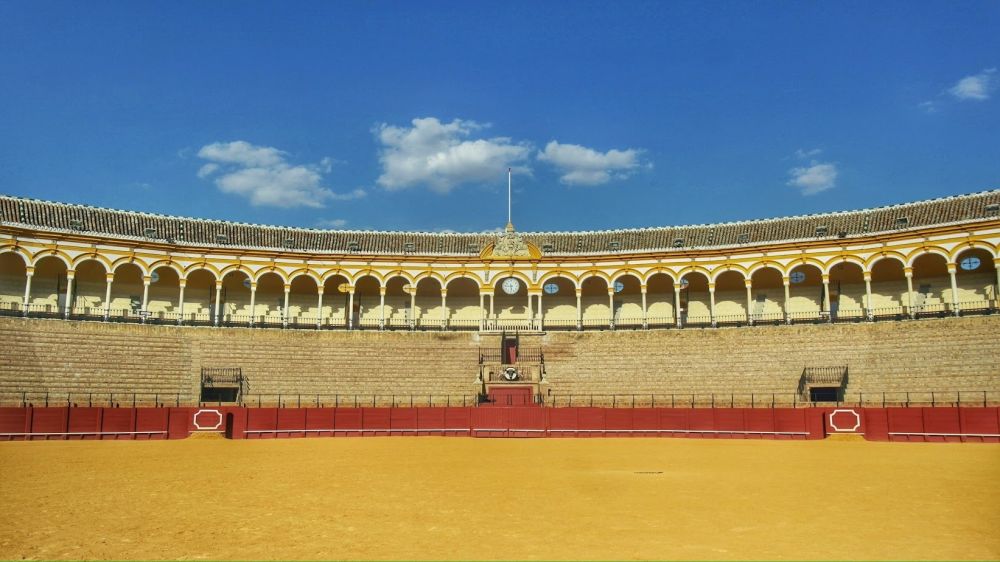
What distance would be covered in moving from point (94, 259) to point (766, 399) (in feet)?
110

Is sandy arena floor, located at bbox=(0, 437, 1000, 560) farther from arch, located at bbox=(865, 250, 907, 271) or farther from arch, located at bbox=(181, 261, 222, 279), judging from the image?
arch, located at bbox=(181, 261, 222, 279)

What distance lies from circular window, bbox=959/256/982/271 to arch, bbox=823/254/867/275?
4.49 m

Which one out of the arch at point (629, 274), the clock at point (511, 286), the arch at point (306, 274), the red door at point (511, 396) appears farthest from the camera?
the clock at point (511, 286)

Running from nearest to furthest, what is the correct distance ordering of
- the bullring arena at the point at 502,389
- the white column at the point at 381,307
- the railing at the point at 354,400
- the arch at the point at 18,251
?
the bullring arena at the point at 502,389, the railing at the point at 354,400, the arch at the point at 18,251, the white column at the point at 381,307

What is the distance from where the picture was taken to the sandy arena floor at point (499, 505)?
9.60 meters

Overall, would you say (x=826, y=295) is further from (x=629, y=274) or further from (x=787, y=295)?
(x=629, y=274)

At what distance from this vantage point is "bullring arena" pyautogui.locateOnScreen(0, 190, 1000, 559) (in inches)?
439

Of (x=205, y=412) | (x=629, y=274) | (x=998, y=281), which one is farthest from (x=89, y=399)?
(x=998, y=281)

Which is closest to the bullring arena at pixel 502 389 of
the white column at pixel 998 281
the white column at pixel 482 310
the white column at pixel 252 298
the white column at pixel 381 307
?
Result: the white column at pixel 381 307

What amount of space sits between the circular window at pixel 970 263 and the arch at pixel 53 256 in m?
44.2

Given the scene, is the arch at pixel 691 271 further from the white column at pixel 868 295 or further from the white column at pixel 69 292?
the white column at pixel 69 292

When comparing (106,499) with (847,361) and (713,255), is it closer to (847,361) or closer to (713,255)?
(847,361)

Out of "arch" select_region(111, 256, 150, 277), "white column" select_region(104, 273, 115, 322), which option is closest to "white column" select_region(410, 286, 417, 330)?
"arch" select_region(111, 256, 150, 277)

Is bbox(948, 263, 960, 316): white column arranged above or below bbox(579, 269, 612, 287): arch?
below
